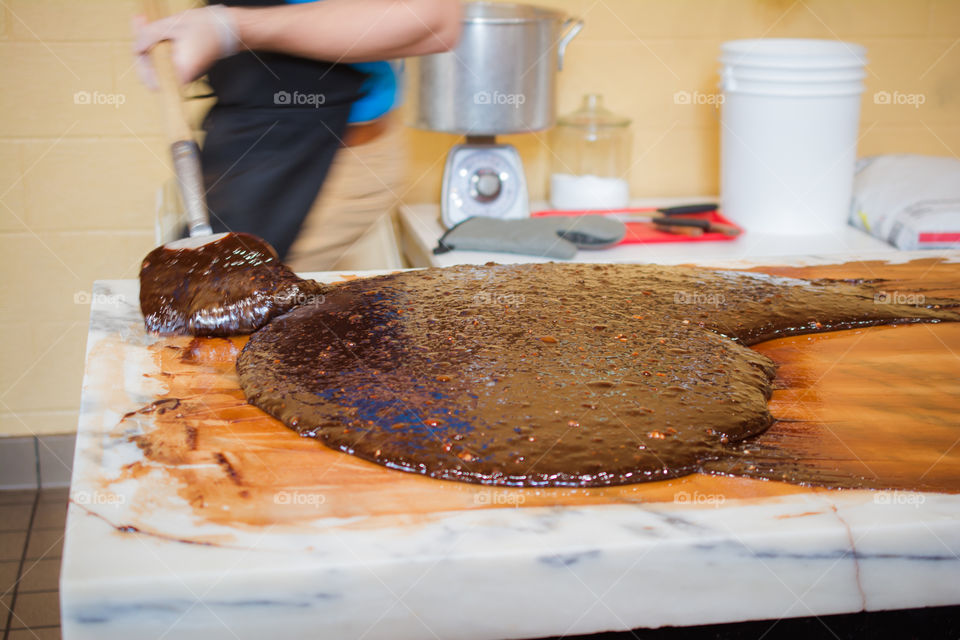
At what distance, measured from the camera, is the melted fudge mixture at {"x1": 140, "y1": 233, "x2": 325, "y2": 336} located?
1.04 meters

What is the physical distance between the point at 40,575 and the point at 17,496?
0.50 metres

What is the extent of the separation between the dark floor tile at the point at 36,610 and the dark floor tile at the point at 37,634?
0.01 meters

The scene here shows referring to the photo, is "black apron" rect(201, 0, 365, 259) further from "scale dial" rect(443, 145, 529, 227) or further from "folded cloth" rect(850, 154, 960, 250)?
"folded cloth" rect(850, 154, 960, 250)

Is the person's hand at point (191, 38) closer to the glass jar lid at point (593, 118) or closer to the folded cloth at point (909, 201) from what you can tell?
the glass jar lid at point (593, 118)

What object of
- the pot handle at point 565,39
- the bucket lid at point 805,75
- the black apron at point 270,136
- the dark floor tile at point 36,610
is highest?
the pot handle at point 565,39

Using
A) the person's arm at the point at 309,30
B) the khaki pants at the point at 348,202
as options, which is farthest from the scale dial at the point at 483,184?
the person's arm at the point at 309,30

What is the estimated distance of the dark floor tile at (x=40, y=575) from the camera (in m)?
2.01

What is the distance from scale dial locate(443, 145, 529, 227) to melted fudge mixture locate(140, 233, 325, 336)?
1.02 metres

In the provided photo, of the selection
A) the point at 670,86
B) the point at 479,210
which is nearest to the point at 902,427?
the point at 479,210

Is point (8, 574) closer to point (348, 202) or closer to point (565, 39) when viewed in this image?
point (348, 202)

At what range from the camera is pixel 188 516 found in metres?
0.67

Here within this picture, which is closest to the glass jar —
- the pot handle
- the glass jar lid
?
the glass jar lid

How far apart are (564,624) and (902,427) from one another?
409mm

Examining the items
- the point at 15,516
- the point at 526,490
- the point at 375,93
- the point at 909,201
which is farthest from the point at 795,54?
the point at 15,516
